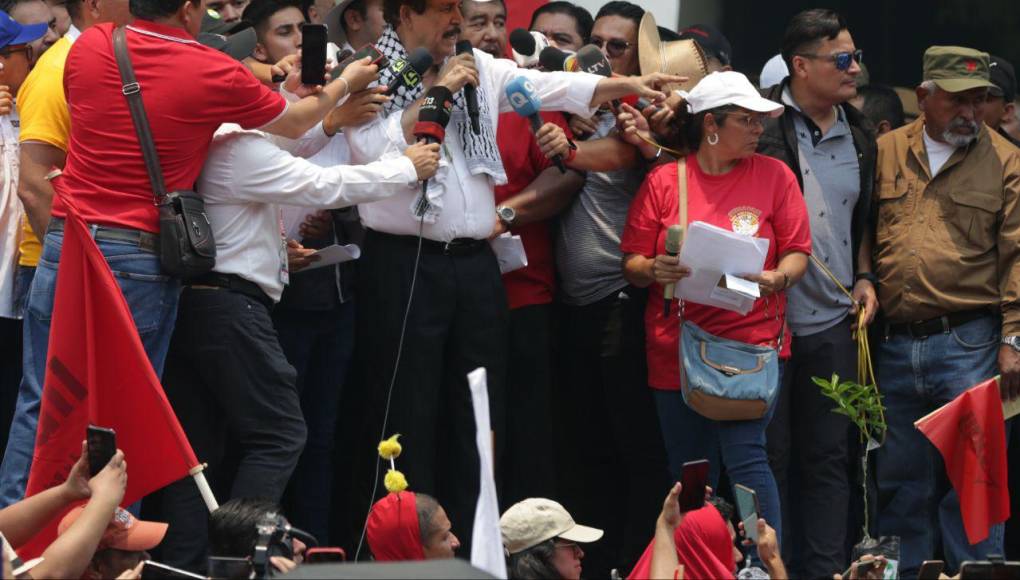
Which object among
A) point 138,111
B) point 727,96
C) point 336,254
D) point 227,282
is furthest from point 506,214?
point 138,111

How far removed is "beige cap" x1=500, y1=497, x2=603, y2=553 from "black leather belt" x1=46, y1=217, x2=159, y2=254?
1.74 meters

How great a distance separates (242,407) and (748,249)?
7.15 feet

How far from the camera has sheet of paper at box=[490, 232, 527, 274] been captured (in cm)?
801

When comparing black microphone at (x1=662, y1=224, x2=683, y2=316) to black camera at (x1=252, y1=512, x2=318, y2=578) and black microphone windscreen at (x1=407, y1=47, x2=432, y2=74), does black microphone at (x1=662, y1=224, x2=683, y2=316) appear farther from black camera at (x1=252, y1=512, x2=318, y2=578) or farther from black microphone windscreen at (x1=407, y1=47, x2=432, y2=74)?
black camera at (x1=252, y1=512, x2=318, y2=578)

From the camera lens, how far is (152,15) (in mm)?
6855

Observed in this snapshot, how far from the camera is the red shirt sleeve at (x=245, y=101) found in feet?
22.4

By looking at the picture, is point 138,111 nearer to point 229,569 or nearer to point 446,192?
point 446,192

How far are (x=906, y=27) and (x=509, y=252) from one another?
13.9 ft

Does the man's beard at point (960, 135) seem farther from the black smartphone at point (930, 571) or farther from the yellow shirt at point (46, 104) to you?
the yellow shirt at point (46, 104)

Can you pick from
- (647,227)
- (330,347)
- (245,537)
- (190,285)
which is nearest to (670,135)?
(647,227)

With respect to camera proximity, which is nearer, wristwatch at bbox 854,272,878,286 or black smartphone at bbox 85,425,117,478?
black smartphone at bbox 85,425,117,478

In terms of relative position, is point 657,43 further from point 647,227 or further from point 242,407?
point 242,407

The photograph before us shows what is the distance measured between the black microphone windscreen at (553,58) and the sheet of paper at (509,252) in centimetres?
79

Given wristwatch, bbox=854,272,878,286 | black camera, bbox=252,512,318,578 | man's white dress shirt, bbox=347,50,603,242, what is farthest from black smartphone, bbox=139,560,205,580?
wristwatch, bbox=854,272,878,286
